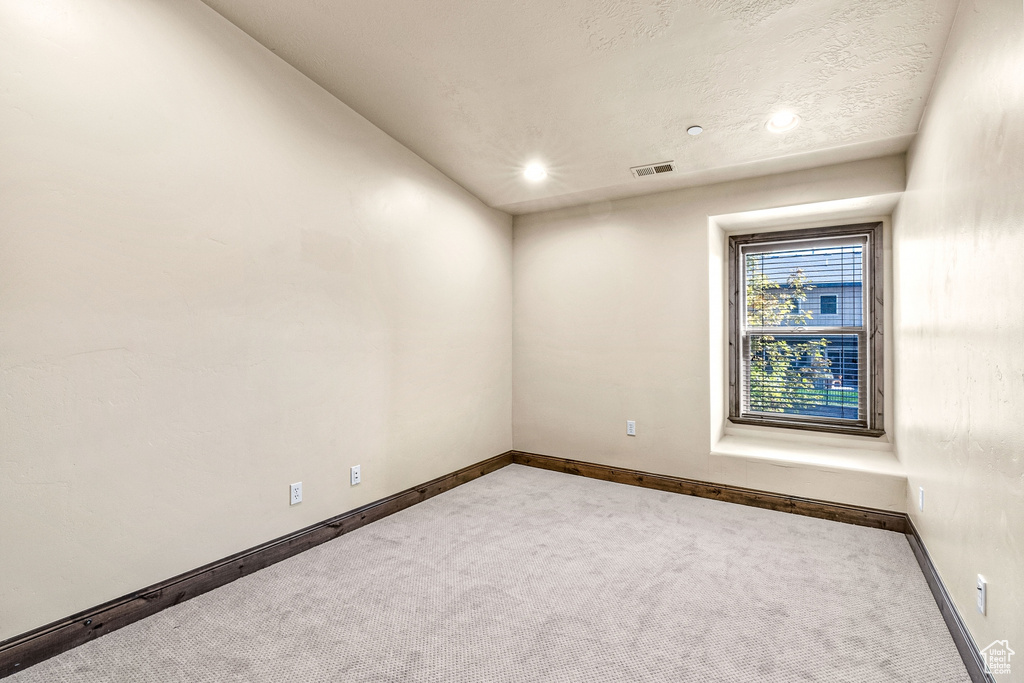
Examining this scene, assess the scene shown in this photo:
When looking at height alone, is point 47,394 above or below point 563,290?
below

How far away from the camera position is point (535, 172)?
11.9 feet

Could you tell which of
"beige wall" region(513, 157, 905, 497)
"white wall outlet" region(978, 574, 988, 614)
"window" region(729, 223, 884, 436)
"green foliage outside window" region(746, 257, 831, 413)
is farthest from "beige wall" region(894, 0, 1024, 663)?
"green foliage outside window" region(746, 257, 831, 413)

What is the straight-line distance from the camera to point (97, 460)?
1.85 metres

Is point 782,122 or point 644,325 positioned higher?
point 782,122

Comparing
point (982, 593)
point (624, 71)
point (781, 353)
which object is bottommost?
point (982, 593)

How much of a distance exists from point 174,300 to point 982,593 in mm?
3235

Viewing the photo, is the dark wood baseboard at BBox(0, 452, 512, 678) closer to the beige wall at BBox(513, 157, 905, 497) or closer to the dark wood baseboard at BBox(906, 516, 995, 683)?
the beige wall at BBox(513, 157, 905, 497)

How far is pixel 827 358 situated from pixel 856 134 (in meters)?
1.83

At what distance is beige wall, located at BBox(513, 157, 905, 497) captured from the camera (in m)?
3.45

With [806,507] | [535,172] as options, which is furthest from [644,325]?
[806,507]

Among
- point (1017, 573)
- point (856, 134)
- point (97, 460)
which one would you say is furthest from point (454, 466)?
point (856, 134)

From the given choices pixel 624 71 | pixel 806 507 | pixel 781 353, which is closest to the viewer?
pixel 624 71

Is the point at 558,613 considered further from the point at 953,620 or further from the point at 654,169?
the point at 654,169

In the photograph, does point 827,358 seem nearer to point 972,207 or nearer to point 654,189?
point 654,189
